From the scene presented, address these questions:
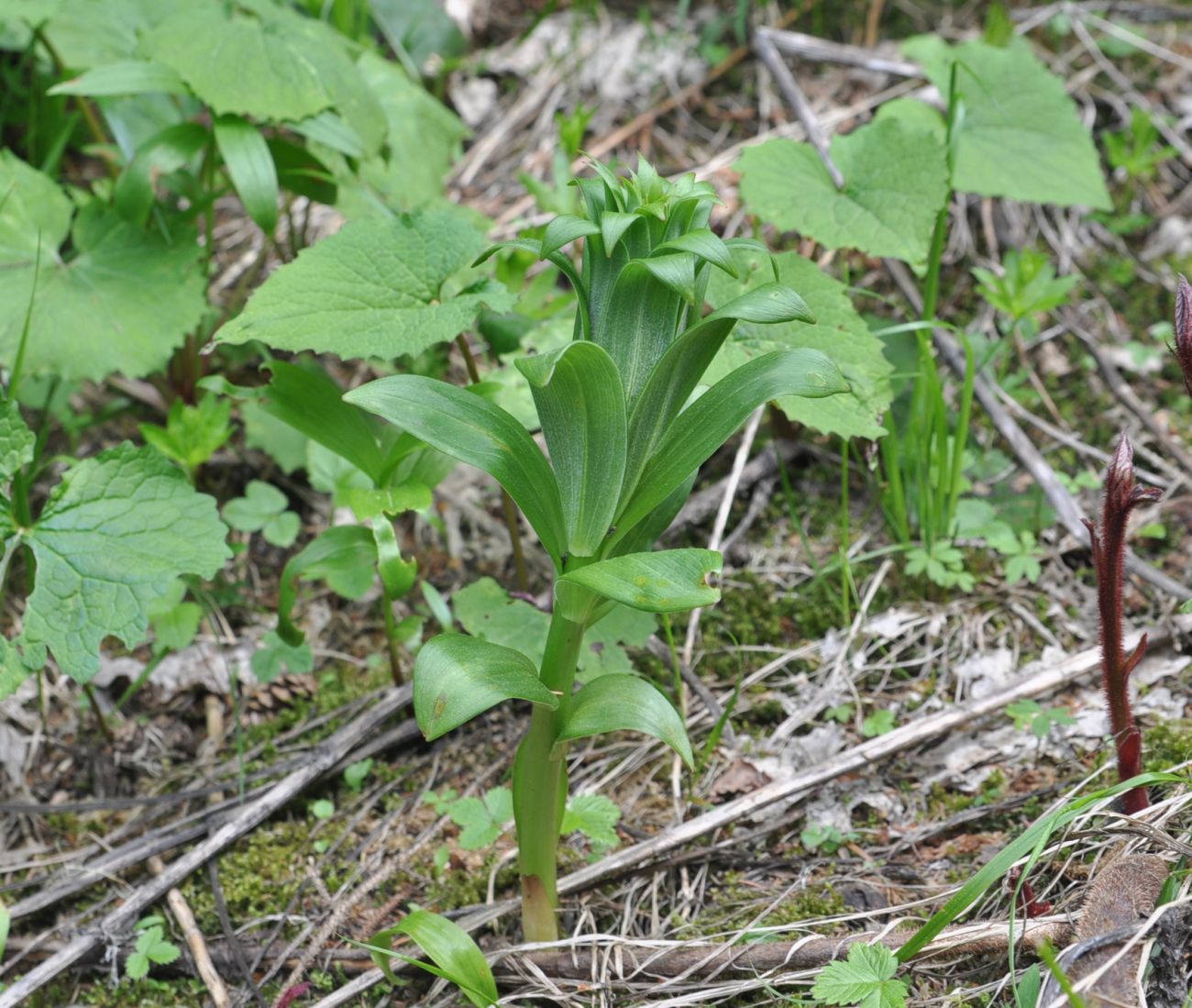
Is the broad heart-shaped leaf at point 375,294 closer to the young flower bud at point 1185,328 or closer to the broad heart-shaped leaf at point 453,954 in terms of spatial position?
the broad heart-shaped leaf at point 453,954

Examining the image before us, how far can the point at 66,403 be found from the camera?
8.40 feet

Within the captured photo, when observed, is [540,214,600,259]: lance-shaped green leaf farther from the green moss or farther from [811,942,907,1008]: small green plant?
the green moss

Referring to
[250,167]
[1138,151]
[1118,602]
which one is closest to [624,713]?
[1118,602]

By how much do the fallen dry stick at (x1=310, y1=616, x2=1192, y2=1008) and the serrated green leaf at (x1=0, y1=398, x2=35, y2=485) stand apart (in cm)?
89

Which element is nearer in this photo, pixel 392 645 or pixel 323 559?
pixel 323 559

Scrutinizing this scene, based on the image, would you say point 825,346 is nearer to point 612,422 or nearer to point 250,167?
point 612,422

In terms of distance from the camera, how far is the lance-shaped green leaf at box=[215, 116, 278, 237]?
7.30 feet

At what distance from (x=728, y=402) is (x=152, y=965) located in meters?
1.38

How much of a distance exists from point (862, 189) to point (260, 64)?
4.54 ft

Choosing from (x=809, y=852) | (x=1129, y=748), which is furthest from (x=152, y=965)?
(x=1129, y=748)

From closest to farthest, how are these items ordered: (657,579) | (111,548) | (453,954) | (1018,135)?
(657,579), (453,954), (111,548), (1018,135)

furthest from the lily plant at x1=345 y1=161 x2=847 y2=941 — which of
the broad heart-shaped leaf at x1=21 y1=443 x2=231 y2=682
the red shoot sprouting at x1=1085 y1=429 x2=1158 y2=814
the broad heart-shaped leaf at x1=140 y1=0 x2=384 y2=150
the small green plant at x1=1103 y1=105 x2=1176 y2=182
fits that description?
the small green plant at x1=1103 y1=105 x2=1176 y2=182

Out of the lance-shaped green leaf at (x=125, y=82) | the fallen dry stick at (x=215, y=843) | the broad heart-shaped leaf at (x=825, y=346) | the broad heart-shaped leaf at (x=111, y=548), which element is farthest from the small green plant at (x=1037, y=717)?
the lance-shaped green leaf at (x=125, y=82)

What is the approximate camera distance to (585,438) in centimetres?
131
